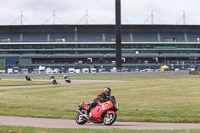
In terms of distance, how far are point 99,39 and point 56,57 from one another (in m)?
18.1

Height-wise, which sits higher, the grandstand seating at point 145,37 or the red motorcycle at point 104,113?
the grandstand seating at point 145,37

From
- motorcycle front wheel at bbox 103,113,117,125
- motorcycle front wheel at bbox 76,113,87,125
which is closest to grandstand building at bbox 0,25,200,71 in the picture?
motorcycle front wheel at bbox 76,113,87,125

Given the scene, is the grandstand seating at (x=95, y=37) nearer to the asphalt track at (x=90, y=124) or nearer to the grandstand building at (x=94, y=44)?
the grandstand building at (x=94, y=44)

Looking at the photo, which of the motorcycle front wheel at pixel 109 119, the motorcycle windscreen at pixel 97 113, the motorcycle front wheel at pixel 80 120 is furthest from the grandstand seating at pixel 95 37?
the motorcycle front wheel at pixel 109 119

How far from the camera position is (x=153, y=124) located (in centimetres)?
1822

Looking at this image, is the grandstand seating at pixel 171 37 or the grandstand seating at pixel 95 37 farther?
the grandstand seating at pixel 171 37

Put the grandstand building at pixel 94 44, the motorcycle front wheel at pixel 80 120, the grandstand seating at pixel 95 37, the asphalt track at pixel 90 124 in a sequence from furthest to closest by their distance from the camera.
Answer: the grandstand seating at pixel 95 37
the grandstand building at pixel 94 44
the motorcycle front wheel at pixel 80 120
the asphalt track at pixel 90 124

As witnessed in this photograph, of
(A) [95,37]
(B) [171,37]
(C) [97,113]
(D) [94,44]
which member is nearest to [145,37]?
(B) [171,37]

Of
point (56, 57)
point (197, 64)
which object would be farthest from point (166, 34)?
point (56, 57)

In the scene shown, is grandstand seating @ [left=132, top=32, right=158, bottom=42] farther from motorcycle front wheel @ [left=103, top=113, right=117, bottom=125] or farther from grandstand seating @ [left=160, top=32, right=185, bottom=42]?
motorcycle front wheel @ [left=103, top=113, right=117, bottom=125]

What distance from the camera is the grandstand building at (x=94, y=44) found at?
152250mm

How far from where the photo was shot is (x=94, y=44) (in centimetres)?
15250

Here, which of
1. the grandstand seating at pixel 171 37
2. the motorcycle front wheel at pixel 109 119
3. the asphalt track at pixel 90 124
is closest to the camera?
the asphalt track at pixel 90 124

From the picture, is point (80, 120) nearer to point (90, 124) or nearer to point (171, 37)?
point (90, 124)
